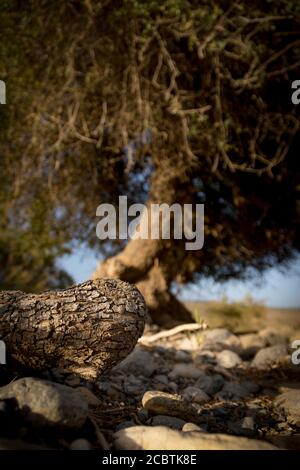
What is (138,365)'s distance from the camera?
4.30 m

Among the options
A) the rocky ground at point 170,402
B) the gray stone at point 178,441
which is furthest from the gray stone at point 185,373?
the gray stone at point 178,441

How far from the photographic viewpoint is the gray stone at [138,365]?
13.7ft

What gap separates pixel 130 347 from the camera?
2.99 m

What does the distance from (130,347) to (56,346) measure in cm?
50

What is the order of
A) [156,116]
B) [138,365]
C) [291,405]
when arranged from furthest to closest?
[156,116]
[138,365]
[291,405]

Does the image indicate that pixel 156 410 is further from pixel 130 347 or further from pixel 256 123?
pixel 256 123

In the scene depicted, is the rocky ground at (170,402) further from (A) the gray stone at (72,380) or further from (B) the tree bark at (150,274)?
(B) the tree bark at (150,274)

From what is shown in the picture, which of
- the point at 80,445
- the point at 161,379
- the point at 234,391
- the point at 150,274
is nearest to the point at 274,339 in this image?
the point at 150,274

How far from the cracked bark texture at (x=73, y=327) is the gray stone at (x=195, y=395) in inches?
39.5

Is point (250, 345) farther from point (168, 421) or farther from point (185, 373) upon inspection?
point (168, 421)

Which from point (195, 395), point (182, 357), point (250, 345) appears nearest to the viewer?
point (195, 395)
